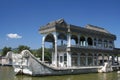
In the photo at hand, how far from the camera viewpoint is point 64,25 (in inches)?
1187

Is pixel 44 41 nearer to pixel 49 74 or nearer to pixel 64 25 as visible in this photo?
pixel 64 25

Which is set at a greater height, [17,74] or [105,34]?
[105,34]

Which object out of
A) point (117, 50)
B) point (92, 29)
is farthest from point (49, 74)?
point (117, 50)

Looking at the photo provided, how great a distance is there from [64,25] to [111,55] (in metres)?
14.0

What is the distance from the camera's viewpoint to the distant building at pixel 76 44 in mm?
29797

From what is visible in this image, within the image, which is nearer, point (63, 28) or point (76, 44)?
point (63, 28)

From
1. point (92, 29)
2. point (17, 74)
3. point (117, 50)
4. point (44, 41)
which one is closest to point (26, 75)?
point (17, 74)

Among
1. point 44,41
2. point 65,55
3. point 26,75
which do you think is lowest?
point 26,75

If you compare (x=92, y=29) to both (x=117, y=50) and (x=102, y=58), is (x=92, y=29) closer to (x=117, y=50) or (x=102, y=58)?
(x=102, y=58)

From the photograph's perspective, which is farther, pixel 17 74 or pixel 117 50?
pixel 117 50

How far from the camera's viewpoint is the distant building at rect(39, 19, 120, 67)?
97.8ft

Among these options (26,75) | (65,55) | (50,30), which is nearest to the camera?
(26,75)

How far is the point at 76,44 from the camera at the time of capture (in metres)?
32.3

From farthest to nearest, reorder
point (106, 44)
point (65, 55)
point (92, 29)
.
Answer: point (106, 44)
point (92, 29)
point (65, 55)
